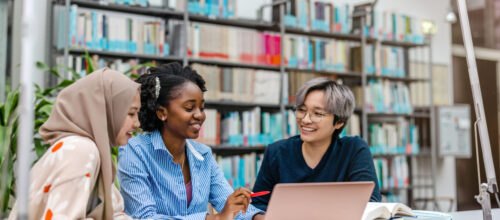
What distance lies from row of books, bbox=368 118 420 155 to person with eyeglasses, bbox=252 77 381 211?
316 cm

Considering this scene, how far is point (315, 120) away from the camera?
1.99m

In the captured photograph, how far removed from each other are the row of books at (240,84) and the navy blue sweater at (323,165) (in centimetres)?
209

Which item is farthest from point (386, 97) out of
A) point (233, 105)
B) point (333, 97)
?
point (333, 97)

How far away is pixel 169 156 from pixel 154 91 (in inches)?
8.2

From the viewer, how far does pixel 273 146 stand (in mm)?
2049

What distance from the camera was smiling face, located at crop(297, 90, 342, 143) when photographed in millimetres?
1984

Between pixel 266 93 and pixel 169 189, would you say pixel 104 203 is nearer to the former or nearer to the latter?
pixel 169 189

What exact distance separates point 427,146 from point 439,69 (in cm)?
93

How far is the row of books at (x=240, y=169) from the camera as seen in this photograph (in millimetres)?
4156

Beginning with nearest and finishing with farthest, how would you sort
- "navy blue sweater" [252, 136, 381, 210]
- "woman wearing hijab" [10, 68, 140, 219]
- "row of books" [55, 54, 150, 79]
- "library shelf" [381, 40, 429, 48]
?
"woman wearing hijab" [10, 68, 140, 219], "navy blue sweater" [252, 136, 381, 210], "row of books" [55, 54, 150, 79], "library shelf" [381, 40, 429, 48]

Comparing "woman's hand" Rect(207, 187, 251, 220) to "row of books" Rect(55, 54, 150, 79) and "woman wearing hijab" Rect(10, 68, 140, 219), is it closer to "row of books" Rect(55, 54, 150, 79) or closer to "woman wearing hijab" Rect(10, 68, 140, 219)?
"woman wearing hijab" Rect(10, 68, 140, 219)

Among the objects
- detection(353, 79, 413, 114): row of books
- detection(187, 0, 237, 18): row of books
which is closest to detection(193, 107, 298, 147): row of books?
detection(187, 0, 237, 18): row of books

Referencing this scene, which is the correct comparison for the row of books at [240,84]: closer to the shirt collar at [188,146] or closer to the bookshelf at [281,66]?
the bookshelf at [281,66]

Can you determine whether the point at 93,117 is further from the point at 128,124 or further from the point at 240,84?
the point at 240,84
